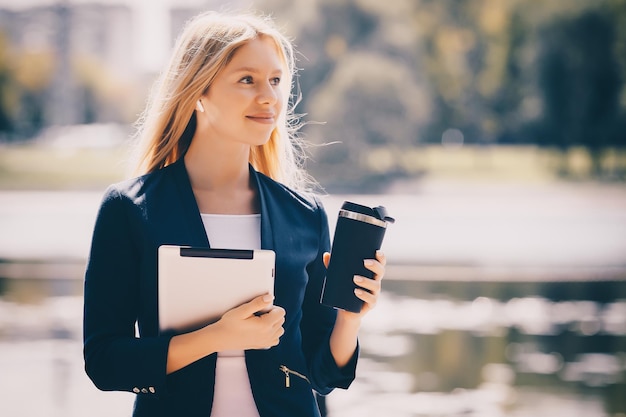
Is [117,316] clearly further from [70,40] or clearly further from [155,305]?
[70,40]

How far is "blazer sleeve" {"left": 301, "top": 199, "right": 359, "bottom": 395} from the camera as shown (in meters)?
2.12

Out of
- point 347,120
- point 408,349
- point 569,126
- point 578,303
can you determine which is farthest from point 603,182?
point 408,349

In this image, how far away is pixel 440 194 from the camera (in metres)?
25.5

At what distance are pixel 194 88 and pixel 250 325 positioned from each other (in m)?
0.57

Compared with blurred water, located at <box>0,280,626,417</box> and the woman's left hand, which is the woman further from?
blurred water, located at <box>0,280,626,417</box>

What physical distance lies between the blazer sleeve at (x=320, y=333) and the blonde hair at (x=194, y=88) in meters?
0.22

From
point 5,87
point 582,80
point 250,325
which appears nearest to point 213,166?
point 250,325

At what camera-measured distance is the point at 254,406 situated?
1970 mm

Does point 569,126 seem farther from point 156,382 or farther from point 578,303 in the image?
point 156,382

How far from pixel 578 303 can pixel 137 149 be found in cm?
792

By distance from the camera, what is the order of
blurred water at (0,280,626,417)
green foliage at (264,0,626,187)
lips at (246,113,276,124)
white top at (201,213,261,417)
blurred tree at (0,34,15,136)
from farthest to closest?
blurred tree at (0,34,15,136) → green foliage at (264,0,626,187) → blurred water at (0,280,626,417) → lips at (246,113,276,124) → white top at (201,213,261,417)

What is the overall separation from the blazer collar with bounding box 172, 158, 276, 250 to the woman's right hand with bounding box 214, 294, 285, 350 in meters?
0.19

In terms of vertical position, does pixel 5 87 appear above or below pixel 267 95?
above

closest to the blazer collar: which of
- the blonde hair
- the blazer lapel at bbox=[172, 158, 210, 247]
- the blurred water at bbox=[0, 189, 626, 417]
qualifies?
the blazer lapel at bbox=[172, 158, 210, 247]
